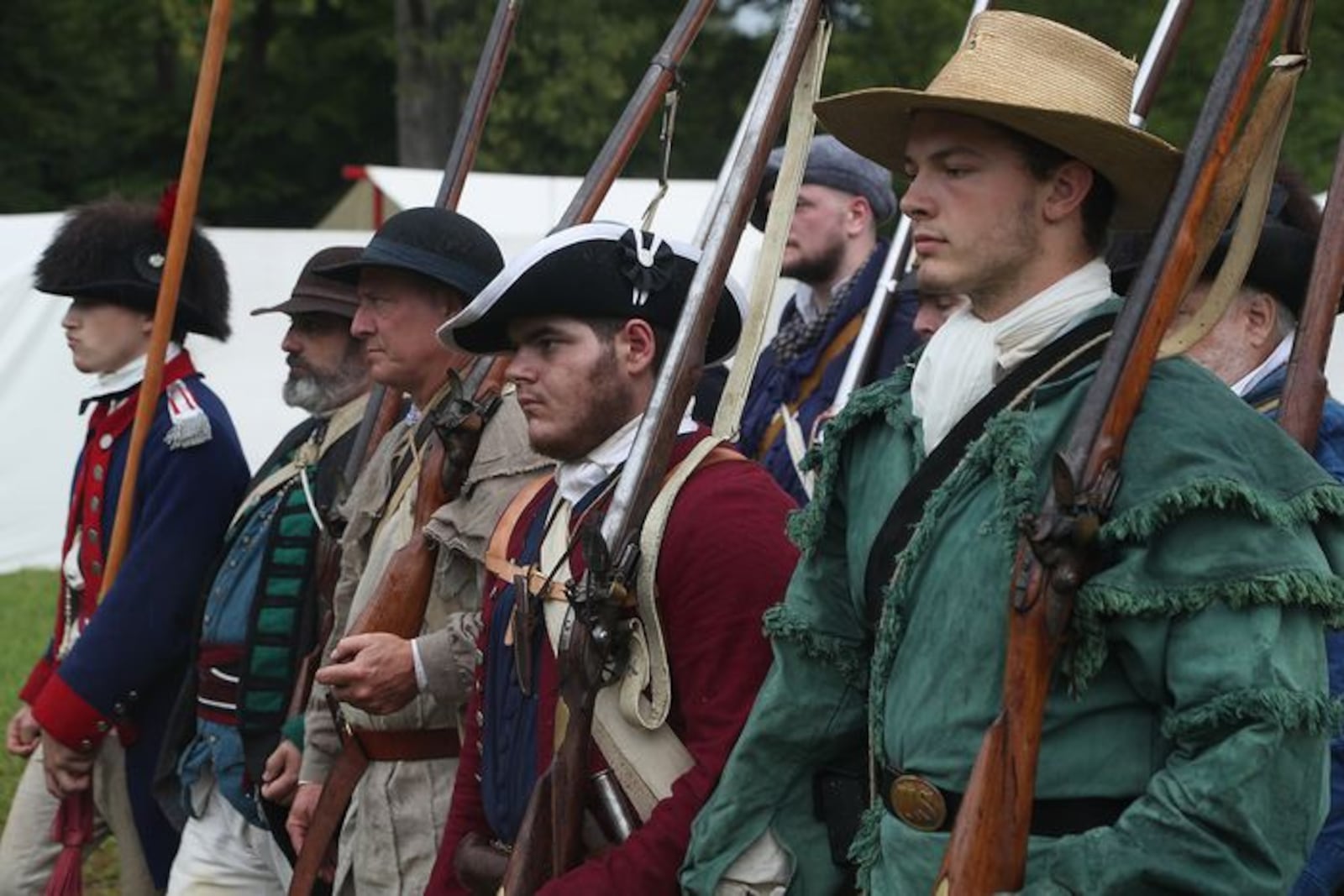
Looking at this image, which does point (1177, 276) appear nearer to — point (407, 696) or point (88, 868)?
point (407, 696)

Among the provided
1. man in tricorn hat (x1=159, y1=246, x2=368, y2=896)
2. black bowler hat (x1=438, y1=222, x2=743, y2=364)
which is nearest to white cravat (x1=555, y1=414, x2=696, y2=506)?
black bowler hat (x1=438, y1=222, x2=743, y2=364)

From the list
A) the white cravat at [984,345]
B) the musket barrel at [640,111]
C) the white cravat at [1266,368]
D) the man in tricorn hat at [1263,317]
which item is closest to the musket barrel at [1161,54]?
the man in tricorn hat at [1263,317]

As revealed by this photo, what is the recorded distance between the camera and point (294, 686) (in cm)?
499

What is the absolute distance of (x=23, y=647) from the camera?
10.7m

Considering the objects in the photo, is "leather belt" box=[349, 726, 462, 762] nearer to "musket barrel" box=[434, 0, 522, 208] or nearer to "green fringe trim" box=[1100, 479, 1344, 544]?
"musket barrel" box=[434, 0, 522, 208]

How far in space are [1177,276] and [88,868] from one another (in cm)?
585

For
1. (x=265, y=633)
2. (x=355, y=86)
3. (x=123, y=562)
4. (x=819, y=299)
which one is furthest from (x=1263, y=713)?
(x=355, y=86)

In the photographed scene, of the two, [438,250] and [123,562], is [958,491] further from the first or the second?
[123,562]

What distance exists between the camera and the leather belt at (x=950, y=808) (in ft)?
7.91

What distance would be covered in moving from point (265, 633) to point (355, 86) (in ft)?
67.7

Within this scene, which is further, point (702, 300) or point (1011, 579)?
point (702, 300)

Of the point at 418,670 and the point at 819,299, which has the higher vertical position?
the point at 819,299

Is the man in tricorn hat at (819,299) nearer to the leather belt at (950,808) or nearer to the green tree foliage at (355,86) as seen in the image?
the leather belt at (950,808)

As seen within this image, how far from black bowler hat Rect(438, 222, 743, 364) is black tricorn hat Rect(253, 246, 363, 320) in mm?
1843
